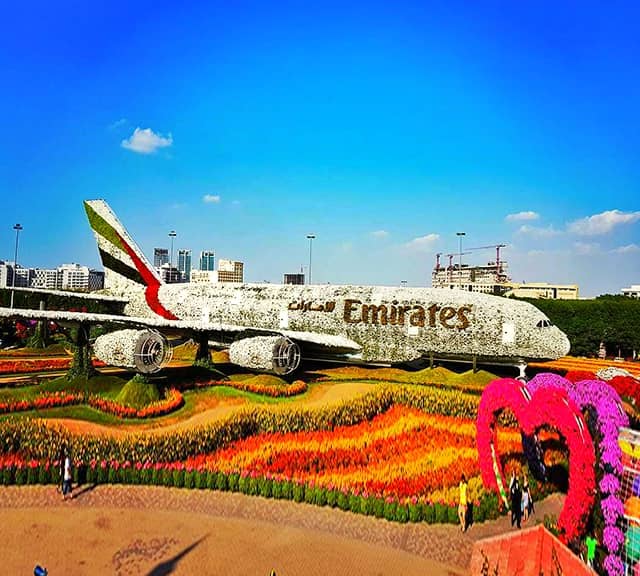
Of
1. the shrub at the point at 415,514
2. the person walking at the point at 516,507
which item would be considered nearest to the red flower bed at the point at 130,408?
the shrub at the point at 415,514

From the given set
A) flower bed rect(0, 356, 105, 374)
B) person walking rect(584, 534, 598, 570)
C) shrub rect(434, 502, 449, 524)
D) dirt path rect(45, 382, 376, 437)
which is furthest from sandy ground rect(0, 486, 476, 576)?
flower bed rect(0, 356, 105, 374)

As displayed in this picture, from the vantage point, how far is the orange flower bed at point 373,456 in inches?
709

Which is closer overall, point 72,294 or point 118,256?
point 72,294

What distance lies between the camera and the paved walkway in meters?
14.7

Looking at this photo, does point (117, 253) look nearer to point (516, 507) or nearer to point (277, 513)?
point (277, 513)

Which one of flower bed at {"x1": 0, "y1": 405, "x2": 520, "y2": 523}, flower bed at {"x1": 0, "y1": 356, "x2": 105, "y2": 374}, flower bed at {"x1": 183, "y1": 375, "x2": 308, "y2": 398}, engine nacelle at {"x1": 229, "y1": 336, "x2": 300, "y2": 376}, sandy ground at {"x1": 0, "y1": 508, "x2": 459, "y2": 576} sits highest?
engine nacelle at {"x1": 229, "y1": 336, "x2": 300, "y2": 376}

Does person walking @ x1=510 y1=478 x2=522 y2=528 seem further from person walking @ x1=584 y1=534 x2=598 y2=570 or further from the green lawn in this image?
the green lawn

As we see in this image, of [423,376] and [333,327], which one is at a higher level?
[333,327]

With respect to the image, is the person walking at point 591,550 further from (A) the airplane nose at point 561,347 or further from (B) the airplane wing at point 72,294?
(B) the airplane wing at point 72,294

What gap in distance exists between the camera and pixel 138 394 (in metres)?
23.0

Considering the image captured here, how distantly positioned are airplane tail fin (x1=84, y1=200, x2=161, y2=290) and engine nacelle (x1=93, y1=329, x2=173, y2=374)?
559 inches

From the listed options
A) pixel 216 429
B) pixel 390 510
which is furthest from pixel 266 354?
pixel 390 510

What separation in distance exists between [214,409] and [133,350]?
4.51m

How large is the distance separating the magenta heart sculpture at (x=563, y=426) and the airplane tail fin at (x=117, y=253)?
92.8ft
